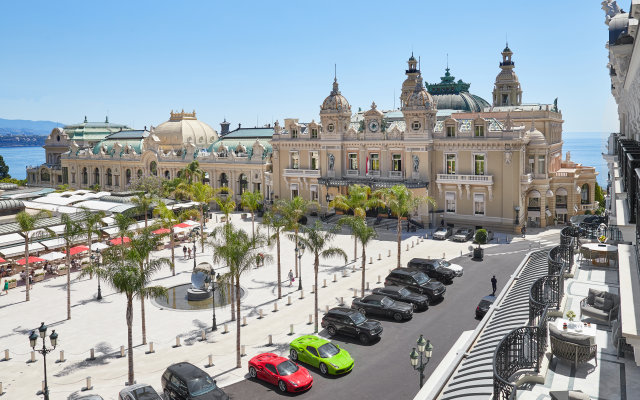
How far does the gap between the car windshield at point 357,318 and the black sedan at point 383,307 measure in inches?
85.8

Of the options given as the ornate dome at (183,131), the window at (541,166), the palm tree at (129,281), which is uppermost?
the ornate dome at (183,131)

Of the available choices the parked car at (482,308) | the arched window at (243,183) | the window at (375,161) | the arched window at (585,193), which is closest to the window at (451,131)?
the window at (375,161)

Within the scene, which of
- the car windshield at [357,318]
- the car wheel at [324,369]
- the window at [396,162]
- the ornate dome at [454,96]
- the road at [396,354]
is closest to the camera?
the road at [396,354]

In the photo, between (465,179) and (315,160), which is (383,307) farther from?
(315,160)

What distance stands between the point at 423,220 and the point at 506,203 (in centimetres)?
932

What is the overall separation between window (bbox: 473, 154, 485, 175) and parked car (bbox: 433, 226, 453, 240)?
283 inches

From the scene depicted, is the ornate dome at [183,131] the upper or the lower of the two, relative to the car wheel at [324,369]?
upper

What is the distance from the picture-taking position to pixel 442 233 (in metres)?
53.1

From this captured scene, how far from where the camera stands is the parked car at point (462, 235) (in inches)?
2034

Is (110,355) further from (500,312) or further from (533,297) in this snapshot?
(533,297)

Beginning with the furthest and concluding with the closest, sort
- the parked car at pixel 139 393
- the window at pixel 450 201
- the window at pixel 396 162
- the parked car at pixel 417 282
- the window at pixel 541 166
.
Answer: the window at pixel 396 162 < the window at pixel 450 201 < the window at pixel 541 166 < the parked car at pixel 417 282 < the parked car at pixel 139 393

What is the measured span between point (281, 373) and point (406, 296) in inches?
494

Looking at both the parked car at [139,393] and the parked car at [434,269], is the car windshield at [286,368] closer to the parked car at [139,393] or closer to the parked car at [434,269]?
the parked car at [139,393]

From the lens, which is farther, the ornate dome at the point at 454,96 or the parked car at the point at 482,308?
the ornate dome at the point at 454,96
